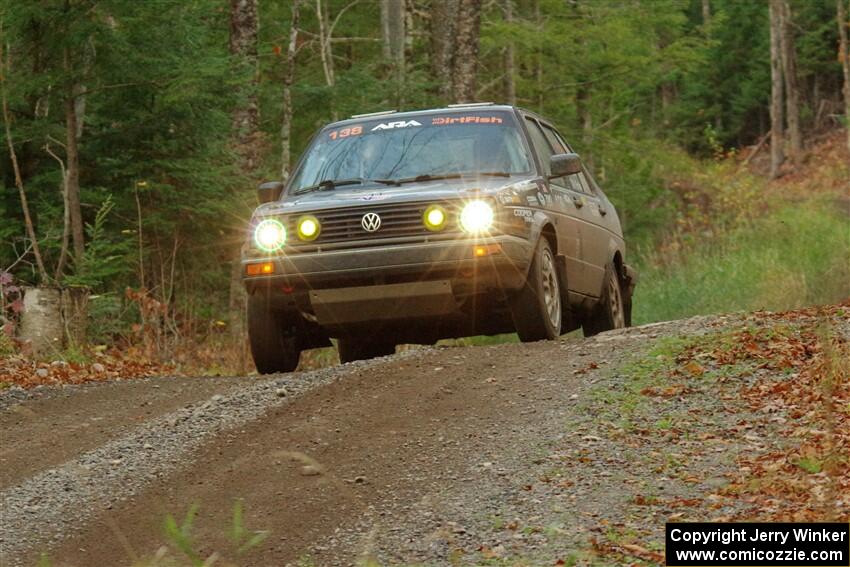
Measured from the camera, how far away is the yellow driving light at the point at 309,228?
34.1ft

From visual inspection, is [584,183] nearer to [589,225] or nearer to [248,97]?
[589,225]

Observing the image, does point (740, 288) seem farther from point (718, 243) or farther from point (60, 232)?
point (60, 232)

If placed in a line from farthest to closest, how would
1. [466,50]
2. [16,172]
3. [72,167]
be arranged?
[466,50]
[72,167]
[16,172]

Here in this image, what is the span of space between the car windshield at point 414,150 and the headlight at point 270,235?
30.6 inches

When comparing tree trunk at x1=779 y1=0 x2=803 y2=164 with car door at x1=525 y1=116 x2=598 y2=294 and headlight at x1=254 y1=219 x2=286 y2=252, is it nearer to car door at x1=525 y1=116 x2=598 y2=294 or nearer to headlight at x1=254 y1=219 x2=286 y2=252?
car door at x1=525 y1=116 x2=598 y2=294

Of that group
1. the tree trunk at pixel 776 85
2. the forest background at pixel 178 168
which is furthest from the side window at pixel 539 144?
the tree trunk at pixel 776 85

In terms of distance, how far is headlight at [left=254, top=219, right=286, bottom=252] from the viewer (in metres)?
10.5

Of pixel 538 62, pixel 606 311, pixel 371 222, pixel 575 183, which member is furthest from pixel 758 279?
pixel 538 62

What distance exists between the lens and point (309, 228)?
10406 mm

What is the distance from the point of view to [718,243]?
878 inches

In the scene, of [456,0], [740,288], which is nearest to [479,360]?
[740,288]

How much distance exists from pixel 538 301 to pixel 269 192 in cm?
232

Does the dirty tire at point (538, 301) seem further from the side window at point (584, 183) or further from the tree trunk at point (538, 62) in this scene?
the tree trunk at point (538, 62)

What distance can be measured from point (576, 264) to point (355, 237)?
2.36m
